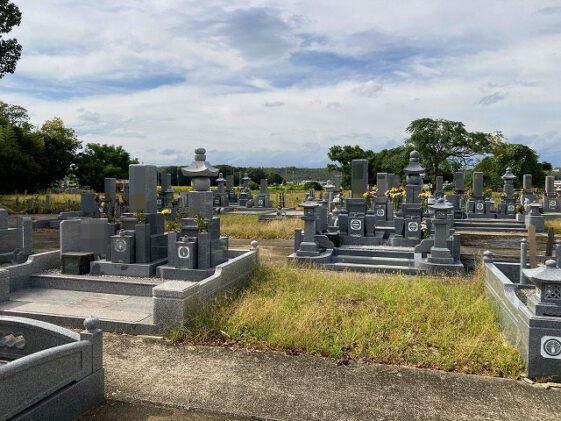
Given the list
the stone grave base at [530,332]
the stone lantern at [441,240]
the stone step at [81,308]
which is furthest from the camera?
the stone lantern at [441,240]

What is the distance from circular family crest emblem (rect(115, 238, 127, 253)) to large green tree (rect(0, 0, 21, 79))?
73.6ft

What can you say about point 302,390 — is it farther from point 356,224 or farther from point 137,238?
point 356,224

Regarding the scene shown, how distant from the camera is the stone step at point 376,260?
12.5 m

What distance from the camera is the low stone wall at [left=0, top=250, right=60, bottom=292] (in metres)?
9.16

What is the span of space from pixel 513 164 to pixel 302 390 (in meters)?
42.4

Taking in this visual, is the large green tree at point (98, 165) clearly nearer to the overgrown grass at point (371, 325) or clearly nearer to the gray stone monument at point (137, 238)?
the gray stone monument at point (137, 238)

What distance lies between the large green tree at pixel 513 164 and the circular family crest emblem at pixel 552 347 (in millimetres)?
39648

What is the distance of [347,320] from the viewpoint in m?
7.13

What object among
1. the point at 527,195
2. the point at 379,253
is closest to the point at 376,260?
the point at 379,253

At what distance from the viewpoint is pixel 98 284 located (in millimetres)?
9281

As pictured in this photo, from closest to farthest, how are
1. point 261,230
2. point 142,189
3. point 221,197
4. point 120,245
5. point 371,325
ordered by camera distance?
point 371,325
point 120,245
point 142,189
point 261,230
point 221,197

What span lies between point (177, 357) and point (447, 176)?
48.1 meters

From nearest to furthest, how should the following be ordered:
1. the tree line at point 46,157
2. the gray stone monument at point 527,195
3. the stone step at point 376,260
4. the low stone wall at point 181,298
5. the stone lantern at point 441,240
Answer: the low stone wall at point 181,298 → the stone lantern at point 441,240 → the stone step at point 376,260 → the gray stone monument at point 527,195 → the tree line at point 46,157

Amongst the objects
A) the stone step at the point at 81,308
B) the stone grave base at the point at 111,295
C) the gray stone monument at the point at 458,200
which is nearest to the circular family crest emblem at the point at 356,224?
the stone grave base at the point at 111,295
